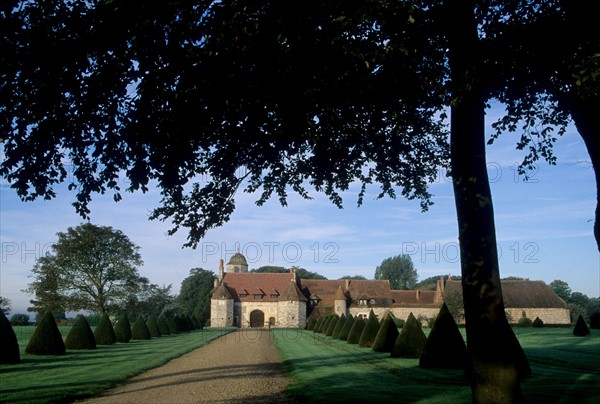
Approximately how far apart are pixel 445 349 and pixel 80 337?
19.3 m

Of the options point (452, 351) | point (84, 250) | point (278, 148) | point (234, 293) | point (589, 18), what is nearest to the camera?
point (589, 18)

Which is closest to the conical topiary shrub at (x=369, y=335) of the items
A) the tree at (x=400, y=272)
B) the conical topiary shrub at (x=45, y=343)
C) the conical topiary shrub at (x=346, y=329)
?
the conical topiary shrub at (x=346, y=329)

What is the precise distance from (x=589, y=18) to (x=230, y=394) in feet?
34.7

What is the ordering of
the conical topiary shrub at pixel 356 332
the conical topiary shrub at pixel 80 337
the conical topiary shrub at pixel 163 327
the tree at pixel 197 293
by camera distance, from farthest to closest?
1. the tree at pixel 197 293
2. the conical topiary shrub at pixel 163 327
3. the conical topiary shrub at pixel 356 332
4. the conical topiary shrub at pixel 80 337

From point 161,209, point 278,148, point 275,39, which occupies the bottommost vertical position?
point 161,209

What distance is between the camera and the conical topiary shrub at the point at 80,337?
2667 cm

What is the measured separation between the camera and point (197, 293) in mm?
77125

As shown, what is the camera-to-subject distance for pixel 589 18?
301 inches

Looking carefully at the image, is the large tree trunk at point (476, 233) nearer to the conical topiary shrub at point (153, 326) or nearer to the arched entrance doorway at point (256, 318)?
the conical topiary shrub at point (153, 326)

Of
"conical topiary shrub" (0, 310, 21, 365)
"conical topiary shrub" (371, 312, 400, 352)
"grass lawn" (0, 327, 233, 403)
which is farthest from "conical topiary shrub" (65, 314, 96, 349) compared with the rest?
"conical topiary shrub" (371, 312, 400, 352)

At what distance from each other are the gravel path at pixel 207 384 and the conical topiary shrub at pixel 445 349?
5.07 metres

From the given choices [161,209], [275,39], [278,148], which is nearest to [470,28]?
[275,39]

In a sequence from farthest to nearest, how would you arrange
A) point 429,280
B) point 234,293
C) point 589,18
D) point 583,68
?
point 429,280
point 234,293
point 589,18
point 583,68

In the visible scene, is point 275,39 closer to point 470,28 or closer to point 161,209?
point 470,28
